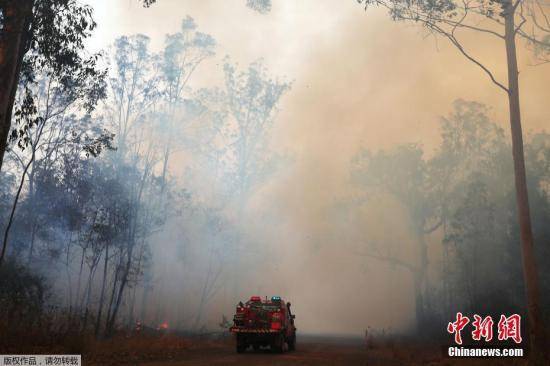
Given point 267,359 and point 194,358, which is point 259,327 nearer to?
point 267,359

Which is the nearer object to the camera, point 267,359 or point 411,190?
point 267,359

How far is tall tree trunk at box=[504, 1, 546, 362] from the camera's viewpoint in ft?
45.8

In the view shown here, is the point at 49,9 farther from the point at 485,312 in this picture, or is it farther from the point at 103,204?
the point at 485,312

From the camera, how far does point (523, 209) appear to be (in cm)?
1527

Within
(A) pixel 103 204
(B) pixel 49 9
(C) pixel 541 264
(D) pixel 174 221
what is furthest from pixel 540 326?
(D) pixel 174 221

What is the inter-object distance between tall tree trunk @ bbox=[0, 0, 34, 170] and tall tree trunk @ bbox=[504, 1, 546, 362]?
15.1 meters

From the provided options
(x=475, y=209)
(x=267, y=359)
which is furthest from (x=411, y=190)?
(x=267, y=359)

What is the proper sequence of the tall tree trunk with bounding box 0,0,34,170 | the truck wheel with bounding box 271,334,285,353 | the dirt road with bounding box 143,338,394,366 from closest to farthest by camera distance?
the tall tree trunk with bounding box 0,0,34,170 → the dirt road with bounding box 143,338,394,366 → the truck wheel with bounding box 271,334,285,353

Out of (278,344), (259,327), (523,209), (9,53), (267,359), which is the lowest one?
(267,359)

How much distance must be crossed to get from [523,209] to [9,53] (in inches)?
614

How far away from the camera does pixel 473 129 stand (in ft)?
161

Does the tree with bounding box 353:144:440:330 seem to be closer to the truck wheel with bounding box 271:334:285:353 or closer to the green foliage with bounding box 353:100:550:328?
the green foliage with bounding box 353:100:550:328

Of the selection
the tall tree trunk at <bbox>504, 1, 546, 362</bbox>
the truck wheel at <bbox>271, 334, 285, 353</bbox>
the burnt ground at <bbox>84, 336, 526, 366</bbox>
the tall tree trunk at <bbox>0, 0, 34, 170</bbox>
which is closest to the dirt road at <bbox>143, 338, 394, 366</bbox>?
the burnt ground at <bbox>84, 336, 526, 366</bbox>

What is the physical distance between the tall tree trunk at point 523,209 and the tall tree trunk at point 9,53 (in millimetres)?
15053
